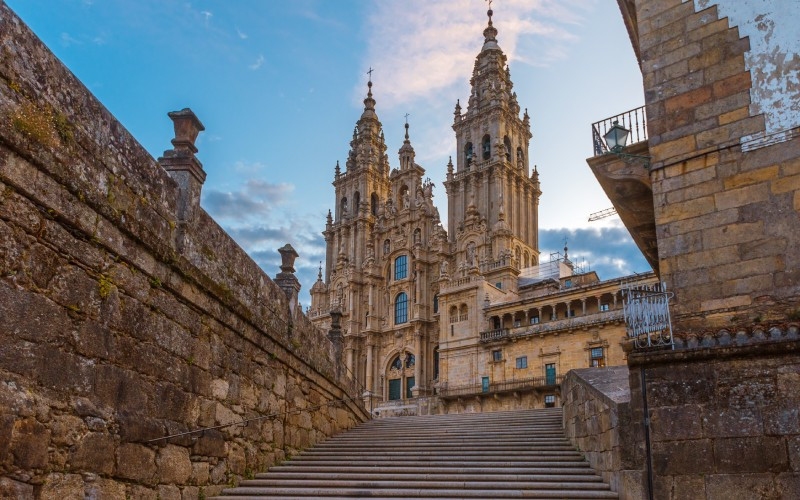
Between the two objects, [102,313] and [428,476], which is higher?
[102,313]

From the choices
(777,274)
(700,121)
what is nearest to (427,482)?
(777,274)

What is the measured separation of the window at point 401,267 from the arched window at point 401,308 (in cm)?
151

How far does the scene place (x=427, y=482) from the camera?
30.6 ft

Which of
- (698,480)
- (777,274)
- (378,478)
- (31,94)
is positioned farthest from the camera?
(378,478)

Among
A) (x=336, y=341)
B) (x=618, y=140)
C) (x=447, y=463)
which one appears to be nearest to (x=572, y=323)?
(x=336, y=341)

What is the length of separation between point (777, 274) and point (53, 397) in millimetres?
8027

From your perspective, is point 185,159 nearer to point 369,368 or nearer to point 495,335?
point 495,335

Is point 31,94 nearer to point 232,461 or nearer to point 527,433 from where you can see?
point 232,461

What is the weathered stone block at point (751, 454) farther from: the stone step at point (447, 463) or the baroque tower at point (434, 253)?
the baroque tower at point (434, 253)

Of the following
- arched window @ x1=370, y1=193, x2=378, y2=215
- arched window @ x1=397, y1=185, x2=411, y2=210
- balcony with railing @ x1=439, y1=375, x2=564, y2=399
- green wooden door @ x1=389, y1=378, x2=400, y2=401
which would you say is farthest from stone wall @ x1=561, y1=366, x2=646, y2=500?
arched window @ x1=370, y1=193, x2=378, y2=215

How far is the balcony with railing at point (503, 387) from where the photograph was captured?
3479cm

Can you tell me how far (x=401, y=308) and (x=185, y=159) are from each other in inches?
1662

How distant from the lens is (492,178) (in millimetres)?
48344

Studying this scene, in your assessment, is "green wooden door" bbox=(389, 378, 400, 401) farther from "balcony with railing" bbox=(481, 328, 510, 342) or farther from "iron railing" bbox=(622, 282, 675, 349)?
"iron railing" bbox=(622, 282, 675, 349)
